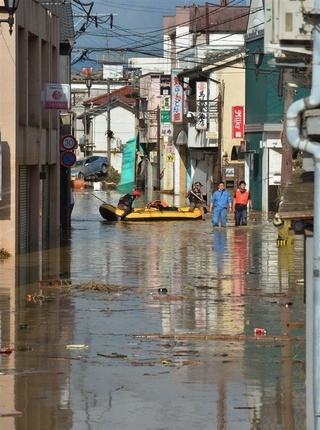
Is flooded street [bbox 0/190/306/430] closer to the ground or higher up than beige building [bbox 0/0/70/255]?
closer to the ground

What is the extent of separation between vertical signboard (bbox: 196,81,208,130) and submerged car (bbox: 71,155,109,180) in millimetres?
27118

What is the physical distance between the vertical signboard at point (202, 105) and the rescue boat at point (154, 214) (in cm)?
1582

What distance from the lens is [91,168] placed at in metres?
87.6

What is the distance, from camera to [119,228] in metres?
39.3

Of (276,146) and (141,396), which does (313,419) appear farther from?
(276,146)

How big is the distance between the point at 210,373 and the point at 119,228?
86.9 feet

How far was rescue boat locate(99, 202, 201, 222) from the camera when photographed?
42312 millimetres

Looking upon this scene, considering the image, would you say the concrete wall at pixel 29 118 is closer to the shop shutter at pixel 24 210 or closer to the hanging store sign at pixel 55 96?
the shop shutter at pixel 24 210

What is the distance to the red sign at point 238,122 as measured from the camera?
5344cm

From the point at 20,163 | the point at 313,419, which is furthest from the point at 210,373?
the point at 20,163

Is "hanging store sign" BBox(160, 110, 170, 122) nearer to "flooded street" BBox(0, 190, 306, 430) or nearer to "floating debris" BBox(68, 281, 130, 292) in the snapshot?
"flooded street" BBox(0, 190, 306, 430)

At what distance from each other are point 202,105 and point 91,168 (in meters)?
29.9

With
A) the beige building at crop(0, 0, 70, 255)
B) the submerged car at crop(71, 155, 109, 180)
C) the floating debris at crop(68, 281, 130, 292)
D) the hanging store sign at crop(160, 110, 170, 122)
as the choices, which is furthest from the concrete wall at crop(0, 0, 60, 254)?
the submerged car at crop(71, 155, 109, 180)

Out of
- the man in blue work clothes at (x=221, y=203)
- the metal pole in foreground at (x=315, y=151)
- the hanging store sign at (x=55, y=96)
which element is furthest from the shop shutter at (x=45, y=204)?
the metal pole in foreground at (x=315, y=151)
